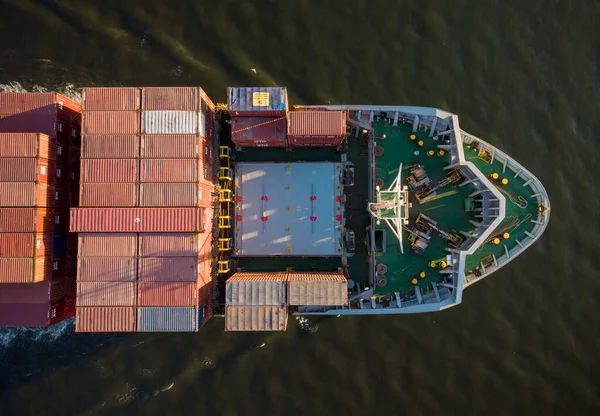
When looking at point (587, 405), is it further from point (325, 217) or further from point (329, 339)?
point (325, 217)

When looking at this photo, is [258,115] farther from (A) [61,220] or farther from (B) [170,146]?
(A) [61,220]

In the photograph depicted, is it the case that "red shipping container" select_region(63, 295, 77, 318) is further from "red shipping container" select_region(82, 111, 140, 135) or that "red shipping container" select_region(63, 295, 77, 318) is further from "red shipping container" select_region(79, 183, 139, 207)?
"red shipping container" select_region(82, 111, 140, 135)

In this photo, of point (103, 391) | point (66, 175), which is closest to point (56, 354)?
point (103, 391)

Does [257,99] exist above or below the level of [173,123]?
above

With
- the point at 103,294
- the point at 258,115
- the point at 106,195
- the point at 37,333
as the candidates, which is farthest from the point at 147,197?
the point at 37,333

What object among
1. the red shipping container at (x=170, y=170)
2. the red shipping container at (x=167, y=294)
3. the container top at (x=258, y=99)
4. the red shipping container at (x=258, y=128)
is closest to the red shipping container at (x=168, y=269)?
the red shipping container at (x=167, y=294)

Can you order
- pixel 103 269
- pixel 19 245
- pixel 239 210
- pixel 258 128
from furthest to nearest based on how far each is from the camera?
pixel 239 210
pixel 258 128
pixel 19 245
pixel 103 269

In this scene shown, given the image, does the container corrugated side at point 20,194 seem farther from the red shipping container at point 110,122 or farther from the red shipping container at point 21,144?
the red shipping container at point 110,122
